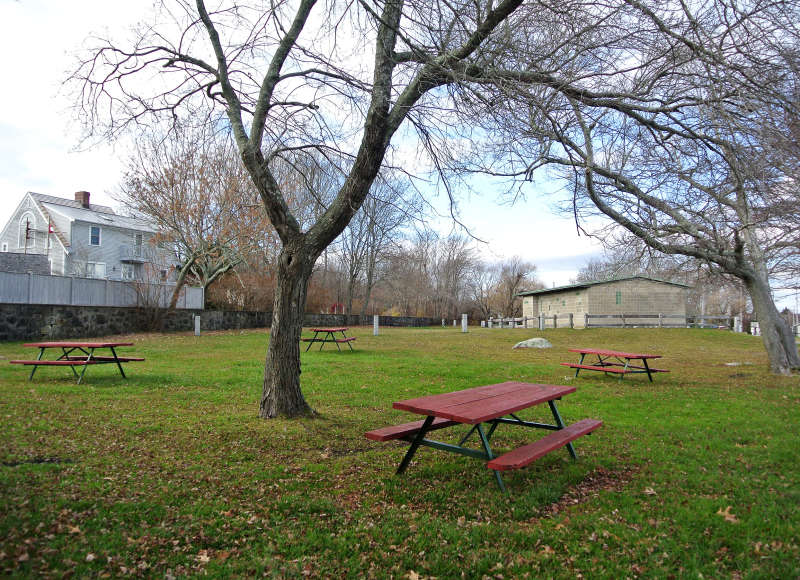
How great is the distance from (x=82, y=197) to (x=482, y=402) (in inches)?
1694

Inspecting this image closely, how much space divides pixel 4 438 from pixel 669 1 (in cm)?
794

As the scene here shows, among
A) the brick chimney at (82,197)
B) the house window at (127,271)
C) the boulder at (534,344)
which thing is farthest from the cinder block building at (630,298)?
the brick chimney at (82,197)

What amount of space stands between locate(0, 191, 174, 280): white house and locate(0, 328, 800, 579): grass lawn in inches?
1116

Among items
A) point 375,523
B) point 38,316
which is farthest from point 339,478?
point 38,316

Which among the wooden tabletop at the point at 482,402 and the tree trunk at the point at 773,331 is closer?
the wooden tabletop at the point at 482,402

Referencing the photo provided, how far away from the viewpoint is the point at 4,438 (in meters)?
5.01

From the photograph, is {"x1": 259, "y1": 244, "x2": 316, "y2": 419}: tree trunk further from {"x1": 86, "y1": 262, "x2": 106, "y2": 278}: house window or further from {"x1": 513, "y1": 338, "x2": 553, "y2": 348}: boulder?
{"x1": 86, "y1": 262, "x2": 106, "y2": 278}: house window

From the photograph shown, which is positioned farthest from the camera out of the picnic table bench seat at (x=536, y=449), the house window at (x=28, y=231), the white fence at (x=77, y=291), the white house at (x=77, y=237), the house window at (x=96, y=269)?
the house window at (x=28, y=231)

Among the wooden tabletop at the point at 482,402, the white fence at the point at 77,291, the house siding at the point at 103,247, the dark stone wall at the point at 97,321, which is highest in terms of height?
the house siding at the point at 103,247

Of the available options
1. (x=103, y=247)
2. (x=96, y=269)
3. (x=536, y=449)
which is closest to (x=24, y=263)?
(x=96, y=269)

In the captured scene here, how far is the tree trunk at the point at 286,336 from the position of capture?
638cm

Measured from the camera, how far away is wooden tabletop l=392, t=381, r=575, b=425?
13.1 ft

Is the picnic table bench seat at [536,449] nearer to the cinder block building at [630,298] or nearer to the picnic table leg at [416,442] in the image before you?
the picnic table leg at [416,442]

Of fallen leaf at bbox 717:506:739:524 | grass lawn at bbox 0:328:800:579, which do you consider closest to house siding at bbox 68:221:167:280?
grass lawn at bbox 0:328:800:579
